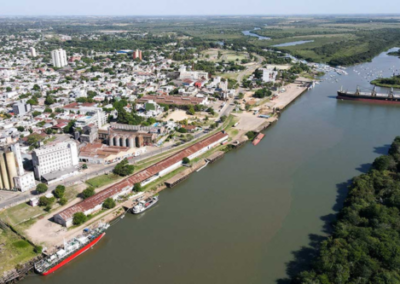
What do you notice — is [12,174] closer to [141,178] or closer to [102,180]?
[102,180]

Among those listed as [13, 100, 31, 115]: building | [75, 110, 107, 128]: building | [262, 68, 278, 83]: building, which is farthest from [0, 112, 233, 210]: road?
[262, 68, 278, 83]: building

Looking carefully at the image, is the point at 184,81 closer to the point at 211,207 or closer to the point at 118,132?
the point at 118,132

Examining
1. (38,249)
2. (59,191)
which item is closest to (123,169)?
(59,191)

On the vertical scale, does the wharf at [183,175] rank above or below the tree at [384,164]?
below

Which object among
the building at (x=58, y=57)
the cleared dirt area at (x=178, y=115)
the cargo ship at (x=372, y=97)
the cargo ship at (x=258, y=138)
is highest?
the building at (x=58, y=57)

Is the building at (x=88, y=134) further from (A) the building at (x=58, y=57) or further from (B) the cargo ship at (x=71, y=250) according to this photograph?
(A) the building at (x=58, y=57)

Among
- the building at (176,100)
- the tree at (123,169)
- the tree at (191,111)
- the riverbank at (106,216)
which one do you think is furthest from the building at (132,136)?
the building at (176,100)

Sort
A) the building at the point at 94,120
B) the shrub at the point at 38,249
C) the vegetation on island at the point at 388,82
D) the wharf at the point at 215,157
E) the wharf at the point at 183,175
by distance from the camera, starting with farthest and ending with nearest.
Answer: the vegetation on island at the point at 388,82
the building at the point at 94,120
the wharf at the point at 215,157
the wharf at the point at 183,175
the shrub at the point at 38,249

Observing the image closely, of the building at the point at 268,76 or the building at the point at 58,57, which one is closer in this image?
the building at the point at 268,76

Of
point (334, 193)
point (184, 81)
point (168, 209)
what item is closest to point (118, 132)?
point (168, 209)

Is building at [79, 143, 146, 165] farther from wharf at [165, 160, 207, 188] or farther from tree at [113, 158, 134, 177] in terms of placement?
wharf at [165, 160, 207, 188]
